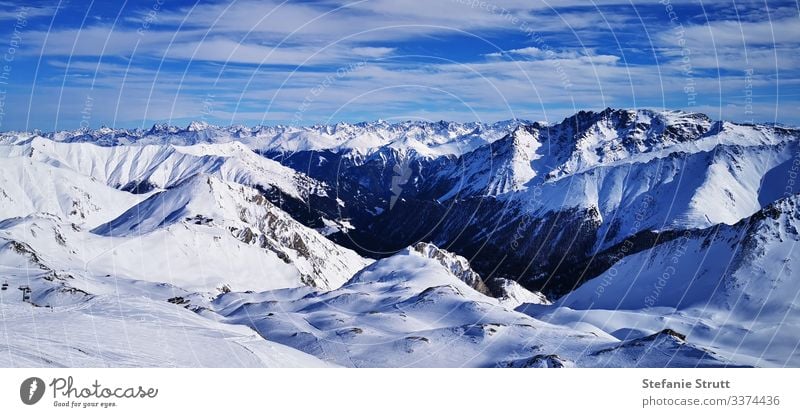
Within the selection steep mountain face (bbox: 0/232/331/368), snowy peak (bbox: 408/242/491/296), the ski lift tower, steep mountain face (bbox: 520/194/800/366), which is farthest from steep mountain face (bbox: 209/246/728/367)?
snowy peak (bbox: 408/242/491/296)

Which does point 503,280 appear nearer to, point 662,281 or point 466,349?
point 662,281

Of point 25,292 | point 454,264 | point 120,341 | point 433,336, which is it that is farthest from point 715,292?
point 25,292

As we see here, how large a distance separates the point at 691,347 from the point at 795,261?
195ft

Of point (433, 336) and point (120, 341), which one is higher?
point (120, 341)

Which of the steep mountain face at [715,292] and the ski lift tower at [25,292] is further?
the steep mountain face at [715,292]

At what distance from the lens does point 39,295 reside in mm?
61094

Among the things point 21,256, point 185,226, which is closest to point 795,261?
point 21,256

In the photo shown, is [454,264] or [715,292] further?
[454,264]

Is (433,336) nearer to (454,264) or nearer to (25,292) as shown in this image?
(25,292)

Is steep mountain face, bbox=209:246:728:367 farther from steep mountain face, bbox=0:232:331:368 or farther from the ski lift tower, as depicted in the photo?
the ski lift tower

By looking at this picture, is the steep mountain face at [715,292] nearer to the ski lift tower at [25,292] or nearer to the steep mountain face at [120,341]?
the steep mountain face at [120,341]

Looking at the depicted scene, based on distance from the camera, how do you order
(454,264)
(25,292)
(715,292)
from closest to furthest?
(25,292) → (715,292) → (454,264)

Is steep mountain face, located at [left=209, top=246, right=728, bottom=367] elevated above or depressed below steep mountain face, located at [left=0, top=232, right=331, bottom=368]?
below

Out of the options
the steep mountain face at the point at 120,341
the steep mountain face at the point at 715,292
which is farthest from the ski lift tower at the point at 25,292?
the steep mountain face at the point at 715,292
